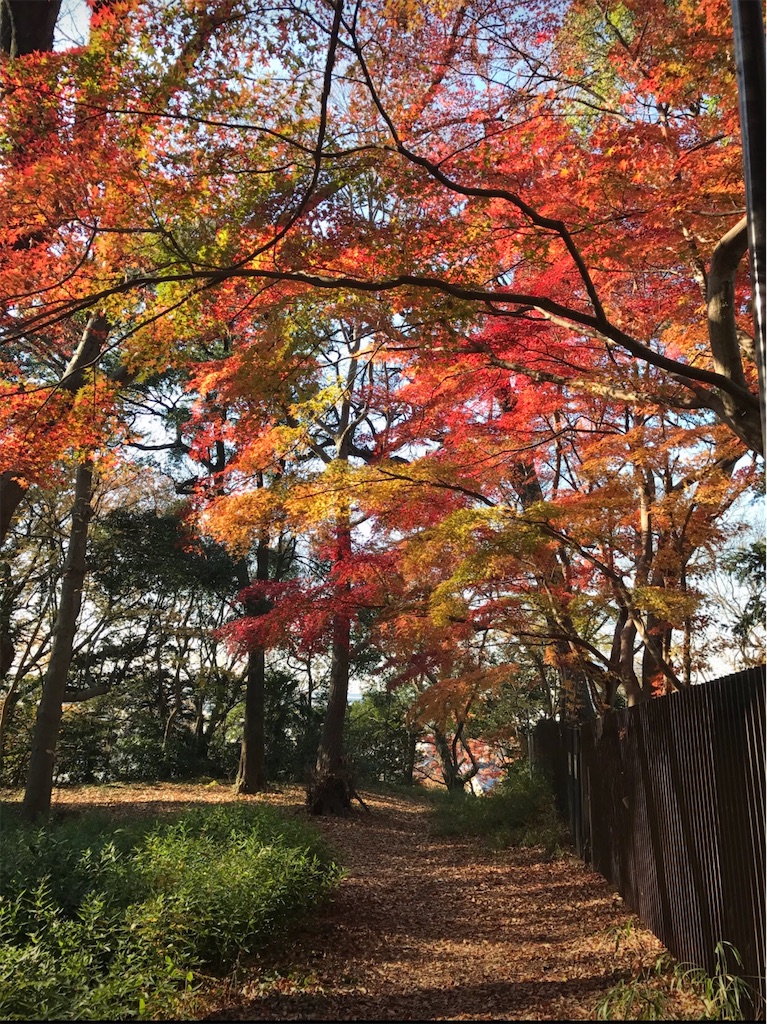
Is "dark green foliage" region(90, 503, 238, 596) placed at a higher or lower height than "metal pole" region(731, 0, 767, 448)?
higher

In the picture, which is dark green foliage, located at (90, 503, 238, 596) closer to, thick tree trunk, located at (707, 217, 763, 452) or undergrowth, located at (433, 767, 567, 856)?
undergrowth, located at (433, 767, 567, 856)

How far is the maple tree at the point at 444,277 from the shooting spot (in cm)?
529

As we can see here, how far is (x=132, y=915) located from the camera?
4.48 m

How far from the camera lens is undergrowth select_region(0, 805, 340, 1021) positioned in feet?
12.3

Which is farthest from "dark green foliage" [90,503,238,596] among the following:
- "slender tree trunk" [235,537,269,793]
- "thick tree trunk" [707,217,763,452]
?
"thick tree trunk" [707,217,763,452]

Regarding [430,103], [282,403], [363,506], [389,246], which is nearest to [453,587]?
[363,506]

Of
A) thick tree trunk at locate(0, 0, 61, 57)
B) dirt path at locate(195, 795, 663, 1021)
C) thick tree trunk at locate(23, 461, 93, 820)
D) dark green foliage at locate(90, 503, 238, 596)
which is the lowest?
dirt path at locate(195, 795, 663, 1021)

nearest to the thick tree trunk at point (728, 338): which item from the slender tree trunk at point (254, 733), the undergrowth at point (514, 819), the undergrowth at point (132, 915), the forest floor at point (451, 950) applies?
the forest floor at point (451, 950)

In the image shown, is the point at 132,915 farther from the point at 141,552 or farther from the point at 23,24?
the point at 141,552

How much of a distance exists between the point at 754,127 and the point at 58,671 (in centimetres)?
1054

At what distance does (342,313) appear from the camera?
7.86m

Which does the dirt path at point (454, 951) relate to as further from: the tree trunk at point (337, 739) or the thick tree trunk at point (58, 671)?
the thick tree trunk at point (58, 671)

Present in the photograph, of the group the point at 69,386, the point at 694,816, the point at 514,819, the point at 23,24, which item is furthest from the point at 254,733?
the point at 23,24

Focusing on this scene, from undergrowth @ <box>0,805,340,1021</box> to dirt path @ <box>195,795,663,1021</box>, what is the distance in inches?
11.9
